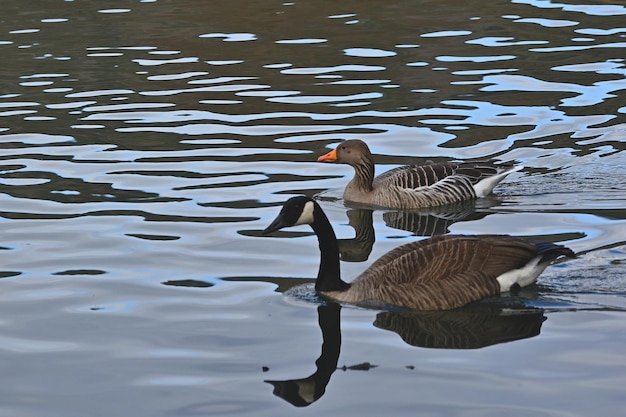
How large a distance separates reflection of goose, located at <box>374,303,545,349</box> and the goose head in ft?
17.3

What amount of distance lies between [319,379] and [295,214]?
248 cm

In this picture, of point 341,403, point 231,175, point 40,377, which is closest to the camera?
point 341,403

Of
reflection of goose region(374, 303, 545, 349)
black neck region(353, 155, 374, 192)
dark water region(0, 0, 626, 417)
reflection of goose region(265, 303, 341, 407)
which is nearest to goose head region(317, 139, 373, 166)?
black neck region(353, 155, 374, 192)

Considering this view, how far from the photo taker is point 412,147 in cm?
1853

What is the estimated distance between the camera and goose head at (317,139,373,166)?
54.1 feet

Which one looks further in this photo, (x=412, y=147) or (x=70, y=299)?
(x=412, y=147)

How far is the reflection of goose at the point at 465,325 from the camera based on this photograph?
1050cm

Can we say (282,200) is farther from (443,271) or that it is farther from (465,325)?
(465,325)

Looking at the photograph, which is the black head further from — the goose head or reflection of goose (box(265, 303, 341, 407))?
the goose head

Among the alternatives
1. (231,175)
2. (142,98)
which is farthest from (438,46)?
(231,175)

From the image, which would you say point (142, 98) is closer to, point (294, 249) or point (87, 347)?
point (294, 249)

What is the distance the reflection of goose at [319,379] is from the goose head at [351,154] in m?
5.52

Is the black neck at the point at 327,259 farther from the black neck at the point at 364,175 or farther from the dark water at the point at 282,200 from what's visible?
the black neck at the point at 364,175

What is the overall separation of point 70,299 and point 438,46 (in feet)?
49.7
